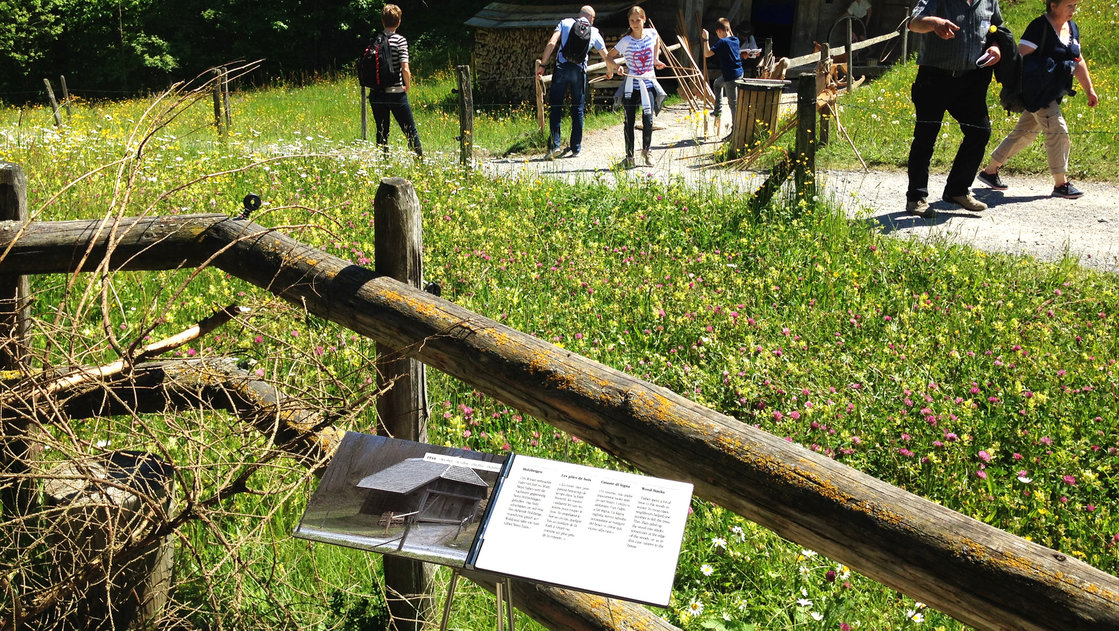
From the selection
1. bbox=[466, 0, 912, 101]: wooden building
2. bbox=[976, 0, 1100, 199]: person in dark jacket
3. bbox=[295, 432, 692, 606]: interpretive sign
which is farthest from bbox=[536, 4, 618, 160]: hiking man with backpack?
bbox=[295, 432, 692, 606]: interpretive sign

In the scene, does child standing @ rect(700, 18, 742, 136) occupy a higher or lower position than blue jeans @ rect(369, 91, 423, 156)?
higher

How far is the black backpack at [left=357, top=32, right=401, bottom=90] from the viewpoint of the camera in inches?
443

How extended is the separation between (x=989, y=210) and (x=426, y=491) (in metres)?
8.03

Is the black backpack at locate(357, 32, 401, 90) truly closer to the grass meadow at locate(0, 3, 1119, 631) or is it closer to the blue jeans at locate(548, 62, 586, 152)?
the blue jeans at locate(548, 62, 586, 152)

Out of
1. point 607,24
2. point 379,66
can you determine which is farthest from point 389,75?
point 607,24

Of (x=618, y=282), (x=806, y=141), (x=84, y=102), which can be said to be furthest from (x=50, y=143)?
(x=84, y=102)

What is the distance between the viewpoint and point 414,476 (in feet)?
7.01

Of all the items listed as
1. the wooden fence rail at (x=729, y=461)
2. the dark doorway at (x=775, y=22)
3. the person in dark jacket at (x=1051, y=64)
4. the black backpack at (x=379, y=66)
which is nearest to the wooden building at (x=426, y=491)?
the wooden fence rail at (x=729, y=461)

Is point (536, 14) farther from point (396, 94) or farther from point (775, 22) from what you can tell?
point (396, 94)

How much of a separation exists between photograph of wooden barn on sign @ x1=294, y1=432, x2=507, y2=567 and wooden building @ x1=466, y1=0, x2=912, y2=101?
16.1 metres

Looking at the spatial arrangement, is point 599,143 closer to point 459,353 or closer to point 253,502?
point 253,502

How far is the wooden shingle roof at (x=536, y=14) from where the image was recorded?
59.4 ft

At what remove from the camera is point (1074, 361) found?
5.18 m

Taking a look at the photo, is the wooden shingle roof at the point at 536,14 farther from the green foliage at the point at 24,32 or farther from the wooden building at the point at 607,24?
the green foliage at the point at 24,32
